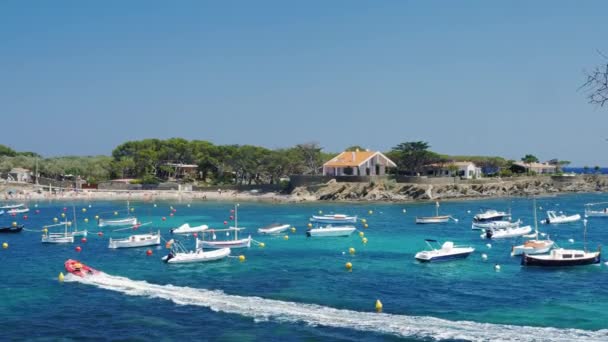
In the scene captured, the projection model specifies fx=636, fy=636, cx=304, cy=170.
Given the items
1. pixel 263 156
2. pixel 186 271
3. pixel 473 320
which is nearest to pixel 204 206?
pixel 263 156

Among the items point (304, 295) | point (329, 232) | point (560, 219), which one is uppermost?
point (560, 219)

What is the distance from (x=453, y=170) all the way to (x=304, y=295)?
11367 cm

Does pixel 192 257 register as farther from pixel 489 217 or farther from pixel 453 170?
pixel 453 170

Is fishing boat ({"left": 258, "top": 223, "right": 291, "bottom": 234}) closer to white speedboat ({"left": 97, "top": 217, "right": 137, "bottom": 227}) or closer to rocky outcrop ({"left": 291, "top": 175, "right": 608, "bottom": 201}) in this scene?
white speedboat ({"left": 97, "top": 217, "right": 137, "bottom": 227})

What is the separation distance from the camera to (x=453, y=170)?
151625mm

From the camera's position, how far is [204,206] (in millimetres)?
122938

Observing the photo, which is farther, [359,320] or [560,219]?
[560,219]

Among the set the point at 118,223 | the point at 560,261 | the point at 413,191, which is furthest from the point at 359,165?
the point at 560,261

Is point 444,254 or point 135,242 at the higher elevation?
point 135,242

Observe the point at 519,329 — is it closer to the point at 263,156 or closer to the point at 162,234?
the point at 162,234

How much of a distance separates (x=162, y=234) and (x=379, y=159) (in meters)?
71.9

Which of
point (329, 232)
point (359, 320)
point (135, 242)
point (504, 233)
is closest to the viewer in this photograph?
point (359, 320)

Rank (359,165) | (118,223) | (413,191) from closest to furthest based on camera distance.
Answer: (118,223) < (413,191) < (359,165)

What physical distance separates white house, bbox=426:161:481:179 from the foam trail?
11362 cm
